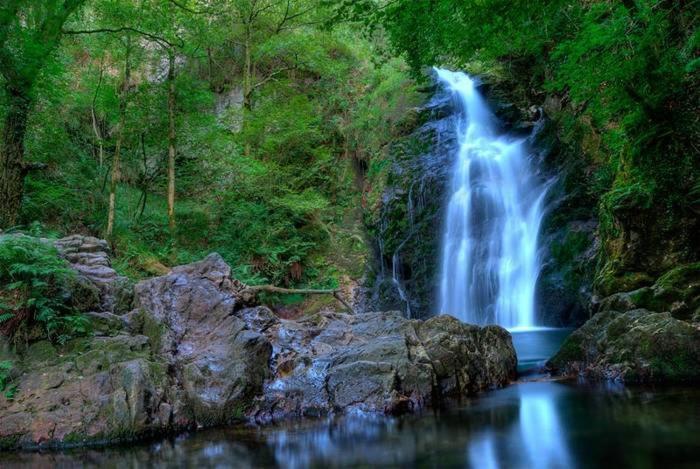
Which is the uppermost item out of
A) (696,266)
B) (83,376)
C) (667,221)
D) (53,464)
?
(667,221)

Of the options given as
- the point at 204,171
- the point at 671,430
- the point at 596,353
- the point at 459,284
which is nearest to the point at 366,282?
the point at 459,284

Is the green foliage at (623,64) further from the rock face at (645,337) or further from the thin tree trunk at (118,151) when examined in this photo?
the thin tree trunk at (118,151)

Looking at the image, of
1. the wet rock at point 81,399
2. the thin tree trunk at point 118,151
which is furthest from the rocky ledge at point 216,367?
the thin tree trunk at point 118,151

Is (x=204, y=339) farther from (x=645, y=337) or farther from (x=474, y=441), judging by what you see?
(x=645, y=337)

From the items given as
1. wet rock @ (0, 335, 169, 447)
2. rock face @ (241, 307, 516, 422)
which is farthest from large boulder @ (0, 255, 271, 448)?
rock face @ (241, 307, 516, 422)

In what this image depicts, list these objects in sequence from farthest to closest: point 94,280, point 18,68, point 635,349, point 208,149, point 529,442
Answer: point 208,149, point 18,68, point 94,280, point 635,349, point 529,442

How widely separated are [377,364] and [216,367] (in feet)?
7.00

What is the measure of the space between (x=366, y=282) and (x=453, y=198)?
3.69 meters

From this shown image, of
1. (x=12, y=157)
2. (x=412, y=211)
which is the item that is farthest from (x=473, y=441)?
(x=412, y=211)

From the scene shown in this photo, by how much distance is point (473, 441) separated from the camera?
193 inches

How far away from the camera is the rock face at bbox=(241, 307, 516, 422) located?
636 centimetres

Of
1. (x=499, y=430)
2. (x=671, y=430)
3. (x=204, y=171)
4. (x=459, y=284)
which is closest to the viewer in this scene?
(x=671, y=430)

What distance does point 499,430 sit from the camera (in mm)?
5234

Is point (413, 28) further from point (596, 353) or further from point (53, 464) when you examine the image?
point (53, 464)
